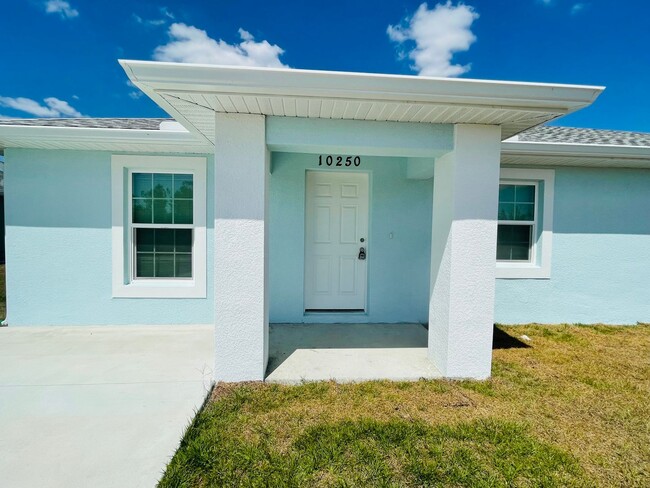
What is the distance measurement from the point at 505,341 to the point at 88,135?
23.2 feet

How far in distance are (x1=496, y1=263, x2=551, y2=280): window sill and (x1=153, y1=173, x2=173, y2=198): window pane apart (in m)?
6.07

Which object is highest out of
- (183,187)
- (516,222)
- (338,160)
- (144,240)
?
(338,160)

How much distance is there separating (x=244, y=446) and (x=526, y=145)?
5.57m

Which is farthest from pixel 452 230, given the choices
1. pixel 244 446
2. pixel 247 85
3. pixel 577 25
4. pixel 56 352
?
pixel 577 25

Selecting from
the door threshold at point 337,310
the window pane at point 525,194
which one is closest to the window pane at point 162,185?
the door threshold at point 337,310

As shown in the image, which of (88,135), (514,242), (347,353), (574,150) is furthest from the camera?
(514,242)

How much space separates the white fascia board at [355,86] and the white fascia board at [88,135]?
2038mm

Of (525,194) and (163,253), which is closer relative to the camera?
(163,253)

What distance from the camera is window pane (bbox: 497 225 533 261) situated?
5855mm

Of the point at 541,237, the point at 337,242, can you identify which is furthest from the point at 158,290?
the point at 541,237

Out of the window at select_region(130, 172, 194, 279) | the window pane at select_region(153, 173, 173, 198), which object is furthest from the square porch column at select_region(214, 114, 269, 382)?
the window pane at select_region(153, 173, 173, 198)

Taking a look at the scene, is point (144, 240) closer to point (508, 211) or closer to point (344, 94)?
point (344, 94)

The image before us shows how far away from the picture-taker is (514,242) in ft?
19.3

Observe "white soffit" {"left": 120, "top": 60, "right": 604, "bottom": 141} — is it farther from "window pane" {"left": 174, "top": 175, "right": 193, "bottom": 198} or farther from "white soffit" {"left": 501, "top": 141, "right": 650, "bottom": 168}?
"window pane" {"left": 174, "top": 175, "right": 193, "bottom": 198}
